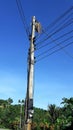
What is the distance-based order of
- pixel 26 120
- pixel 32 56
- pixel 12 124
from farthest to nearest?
pixel 12 124
pixel 32 56
pixel 26 120

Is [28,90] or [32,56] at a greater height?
[32,56]

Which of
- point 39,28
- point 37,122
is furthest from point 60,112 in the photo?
point 39,28

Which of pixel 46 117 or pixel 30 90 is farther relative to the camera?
pixel 46 117

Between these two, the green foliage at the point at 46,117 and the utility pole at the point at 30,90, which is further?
the green foliage at the point at 46,117

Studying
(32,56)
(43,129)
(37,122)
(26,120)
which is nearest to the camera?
(26,120)

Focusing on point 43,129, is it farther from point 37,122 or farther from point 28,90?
point 28,90

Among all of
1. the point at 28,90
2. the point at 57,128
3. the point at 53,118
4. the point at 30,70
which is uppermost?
the point at 53,118

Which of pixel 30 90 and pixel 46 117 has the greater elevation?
pixel 46 117

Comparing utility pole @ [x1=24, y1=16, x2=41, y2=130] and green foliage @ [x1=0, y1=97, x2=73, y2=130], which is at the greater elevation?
green foliage @ [x1=0, y1=97, x2=73, y2=130]

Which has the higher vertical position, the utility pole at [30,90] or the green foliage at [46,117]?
the green foliage at [46,117]

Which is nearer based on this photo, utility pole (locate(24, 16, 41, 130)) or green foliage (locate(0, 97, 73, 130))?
utility pole (locate(24, 16, 41, 130))

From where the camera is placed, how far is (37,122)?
85062mm

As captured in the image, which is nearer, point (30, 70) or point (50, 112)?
point (30, 70)

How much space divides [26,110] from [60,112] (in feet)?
205
